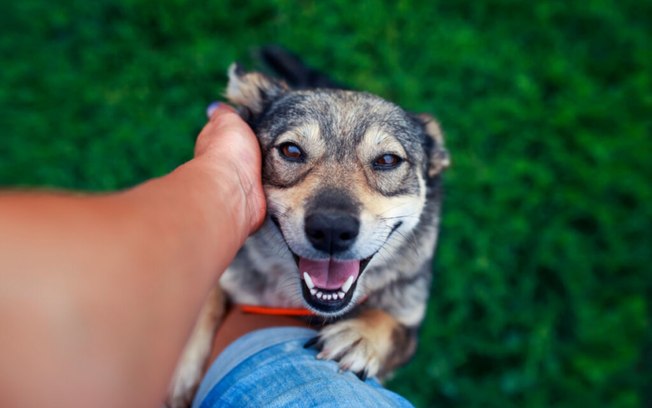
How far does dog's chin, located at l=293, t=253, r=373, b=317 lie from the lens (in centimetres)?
248

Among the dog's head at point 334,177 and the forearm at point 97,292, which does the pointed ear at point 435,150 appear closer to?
the dog's head at point 334,177

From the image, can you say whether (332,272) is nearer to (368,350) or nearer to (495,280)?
(368,350)

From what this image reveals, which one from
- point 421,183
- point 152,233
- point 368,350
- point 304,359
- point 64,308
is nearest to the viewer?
point 64,308

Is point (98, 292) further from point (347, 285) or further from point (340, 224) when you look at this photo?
point (347, 285)

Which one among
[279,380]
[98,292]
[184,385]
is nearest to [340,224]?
[279,380]

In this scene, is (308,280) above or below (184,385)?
above

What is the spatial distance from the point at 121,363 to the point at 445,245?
362 cm

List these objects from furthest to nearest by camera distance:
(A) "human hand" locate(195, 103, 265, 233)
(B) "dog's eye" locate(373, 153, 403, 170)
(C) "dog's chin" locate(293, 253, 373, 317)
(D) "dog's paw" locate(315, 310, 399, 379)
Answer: (B) "dog's eye" locate(373, 153, 403, 170)
(D) "dog's paw" locate(315, 310, 399, 379)
(C) "dog's chin" locate(293, 253, 373, 317)
(A) "human hand" locate(195, 103, 265, 233)

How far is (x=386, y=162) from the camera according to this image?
109 inches

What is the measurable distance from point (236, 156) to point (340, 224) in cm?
62

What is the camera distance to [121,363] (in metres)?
1.24

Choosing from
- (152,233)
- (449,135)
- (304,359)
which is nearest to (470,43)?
(449,135)

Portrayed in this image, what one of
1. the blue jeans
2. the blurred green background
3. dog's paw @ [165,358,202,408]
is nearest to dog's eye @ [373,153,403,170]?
the blue jeans

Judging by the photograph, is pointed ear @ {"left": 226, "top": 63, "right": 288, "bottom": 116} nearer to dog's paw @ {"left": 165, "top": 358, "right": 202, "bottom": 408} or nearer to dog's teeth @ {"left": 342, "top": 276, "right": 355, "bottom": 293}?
dog's teeth @ {"left": 342, "top": 276, "right": 355, "bottom": 293}
